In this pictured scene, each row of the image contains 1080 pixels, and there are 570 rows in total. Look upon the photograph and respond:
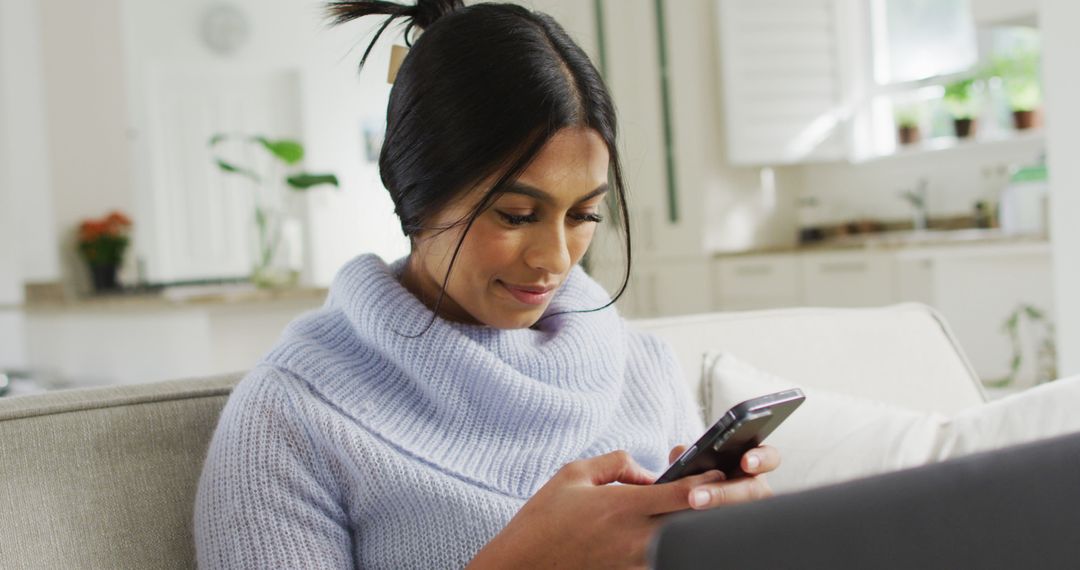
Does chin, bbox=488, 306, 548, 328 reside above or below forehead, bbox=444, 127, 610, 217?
below

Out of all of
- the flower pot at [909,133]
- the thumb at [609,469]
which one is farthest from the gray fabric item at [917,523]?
the flower pot at [909,133]

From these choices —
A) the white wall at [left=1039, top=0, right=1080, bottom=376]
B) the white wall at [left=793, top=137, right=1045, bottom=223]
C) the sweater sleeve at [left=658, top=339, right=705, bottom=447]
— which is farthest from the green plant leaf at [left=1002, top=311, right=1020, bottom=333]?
the sweater sleeve at [left=658, top=339, right=705, bottom=447]

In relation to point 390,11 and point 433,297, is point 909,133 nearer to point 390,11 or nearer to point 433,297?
point 390,11

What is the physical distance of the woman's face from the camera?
3.40 ft

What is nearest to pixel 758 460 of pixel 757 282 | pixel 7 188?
pixel 757 282

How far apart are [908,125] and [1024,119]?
0.66m

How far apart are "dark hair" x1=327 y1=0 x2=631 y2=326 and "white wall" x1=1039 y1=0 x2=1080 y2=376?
1985mm

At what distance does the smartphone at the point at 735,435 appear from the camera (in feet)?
2.47

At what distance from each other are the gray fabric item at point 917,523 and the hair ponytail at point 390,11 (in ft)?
3.15

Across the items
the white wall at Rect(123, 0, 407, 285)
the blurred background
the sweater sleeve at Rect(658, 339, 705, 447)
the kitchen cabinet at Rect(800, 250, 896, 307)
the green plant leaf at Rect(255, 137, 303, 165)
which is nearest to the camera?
the sweater sleeve at Rect(658, 339, 705, 447)

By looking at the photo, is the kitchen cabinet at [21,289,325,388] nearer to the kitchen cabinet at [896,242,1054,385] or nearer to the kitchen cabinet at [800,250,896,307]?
the kitchen cabinet at [800,250,896,307]

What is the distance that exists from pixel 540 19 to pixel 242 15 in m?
6.43

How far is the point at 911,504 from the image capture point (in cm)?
44

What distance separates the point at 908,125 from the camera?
17.7 feet
